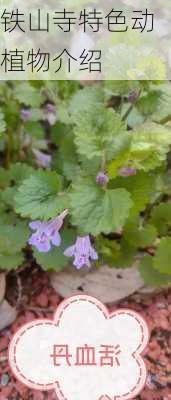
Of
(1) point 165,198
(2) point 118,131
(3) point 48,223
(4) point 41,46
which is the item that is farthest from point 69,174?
(4) point 41,46

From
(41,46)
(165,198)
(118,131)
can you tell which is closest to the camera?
(118,131)

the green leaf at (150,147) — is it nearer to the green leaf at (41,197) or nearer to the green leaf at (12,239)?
the green leaf at (41,197)

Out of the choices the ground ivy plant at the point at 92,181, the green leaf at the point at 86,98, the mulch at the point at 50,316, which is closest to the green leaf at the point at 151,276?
the ground ivy plant at the point at 92,181

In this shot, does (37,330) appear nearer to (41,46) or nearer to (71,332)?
(71,332)

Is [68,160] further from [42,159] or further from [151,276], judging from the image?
[42,159]

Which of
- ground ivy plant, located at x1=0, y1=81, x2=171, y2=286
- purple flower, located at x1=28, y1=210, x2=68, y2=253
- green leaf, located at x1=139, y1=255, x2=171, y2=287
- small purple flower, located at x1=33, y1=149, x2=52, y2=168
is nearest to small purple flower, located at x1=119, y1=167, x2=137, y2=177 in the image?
ground ivy plant, located at x1=0, y1=81, x2=171, y2=286

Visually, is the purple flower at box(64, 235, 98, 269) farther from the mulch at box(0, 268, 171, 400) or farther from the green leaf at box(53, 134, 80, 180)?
the mulch at box(0, 268, 171, 400)

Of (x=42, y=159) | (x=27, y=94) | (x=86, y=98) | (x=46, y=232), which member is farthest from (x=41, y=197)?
(x=42, y=159)
